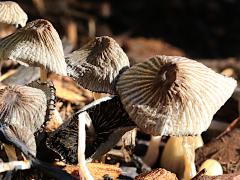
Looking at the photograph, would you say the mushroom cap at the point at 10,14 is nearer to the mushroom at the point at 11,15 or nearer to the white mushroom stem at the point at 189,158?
the mushroom at the point at 11,15

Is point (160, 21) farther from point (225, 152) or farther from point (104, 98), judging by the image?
point (104, 98)

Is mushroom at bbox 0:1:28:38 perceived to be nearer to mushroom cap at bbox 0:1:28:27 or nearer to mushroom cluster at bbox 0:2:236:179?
mushroom cap at bbox 0:1:28:27

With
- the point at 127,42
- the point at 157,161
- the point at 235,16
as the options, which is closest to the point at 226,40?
the point at 235,16

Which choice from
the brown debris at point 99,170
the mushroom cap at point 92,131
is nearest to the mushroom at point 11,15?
the mushroom cap at point 92,131

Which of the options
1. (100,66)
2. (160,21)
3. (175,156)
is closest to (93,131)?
(100,66)

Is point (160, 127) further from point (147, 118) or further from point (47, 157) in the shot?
point (47, 157)

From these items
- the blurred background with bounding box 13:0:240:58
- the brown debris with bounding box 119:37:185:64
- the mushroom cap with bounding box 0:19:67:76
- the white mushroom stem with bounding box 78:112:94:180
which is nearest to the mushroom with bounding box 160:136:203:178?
the white mushroom stem with bounding box 78:112:94:180
